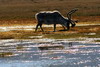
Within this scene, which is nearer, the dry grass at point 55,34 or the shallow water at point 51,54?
the shallow water at point 51,54

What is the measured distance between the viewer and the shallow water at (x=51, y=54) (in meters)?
17.0

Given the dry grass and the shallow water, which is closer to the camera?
the shallow water

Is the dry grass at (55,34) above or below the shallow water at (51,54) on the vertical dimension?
below

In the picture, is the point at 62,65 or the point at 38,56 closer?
the point at 62,65

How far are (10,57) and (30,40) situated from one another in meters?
8.20

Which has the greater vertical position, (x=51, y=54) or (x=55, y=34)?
(x=51, y=54)

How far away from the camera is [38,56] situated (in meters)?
19.6

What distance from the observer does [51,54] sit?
20.2m

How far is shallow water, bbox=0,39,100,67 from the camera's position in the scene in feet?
55.8

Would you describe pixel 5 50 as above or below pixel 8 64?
below

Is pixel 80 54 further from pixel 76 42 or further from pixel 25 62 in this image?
pixel 76 42

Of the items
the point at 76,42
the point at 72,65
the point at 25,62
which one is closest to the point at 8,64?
the point at 25,62

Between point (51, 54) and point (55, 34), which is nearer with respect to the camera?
point (51, 54)

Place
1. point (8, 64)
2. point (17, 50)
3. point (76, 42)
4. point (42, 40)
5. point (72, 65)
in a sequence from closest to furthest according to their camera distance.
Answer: point (72, 65), point (8, 64), point (17, 50), point (76, 42), point (42, 40)
